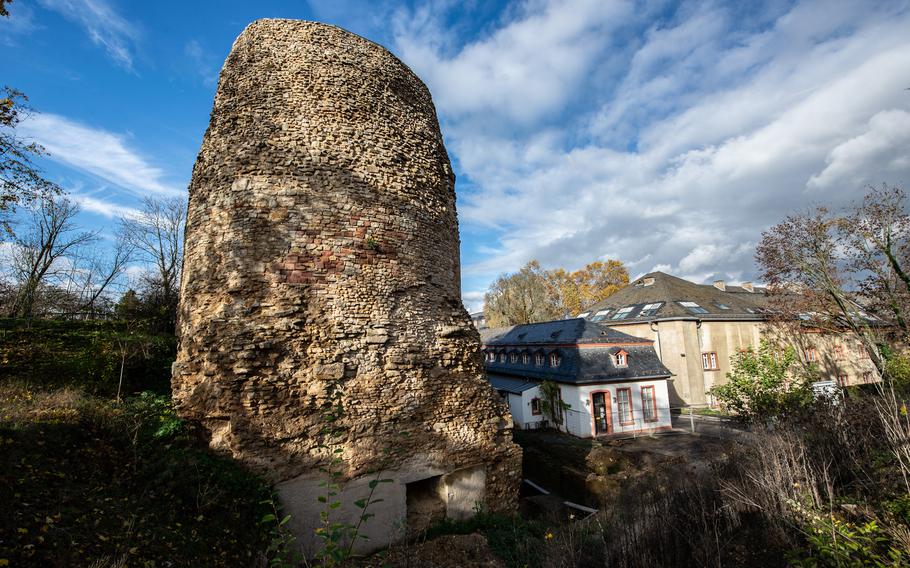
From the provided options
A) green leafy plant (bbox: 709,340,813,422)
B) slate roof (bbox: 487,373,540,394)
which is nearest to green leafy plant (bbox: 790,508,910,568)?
green leafy plant (bbox: 709,340,813,422)

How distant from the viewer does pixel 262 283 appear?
6.89 m

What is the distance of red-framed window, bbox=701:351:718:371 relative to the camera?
23.4 metres

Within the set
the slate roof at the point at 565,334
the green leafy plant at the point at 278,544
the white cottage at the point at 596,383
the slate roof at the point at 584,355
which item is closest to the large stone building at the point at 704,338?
the slate roof at the point at 565,334

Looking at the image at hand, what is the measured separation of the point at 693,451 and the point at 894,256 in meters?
11.9

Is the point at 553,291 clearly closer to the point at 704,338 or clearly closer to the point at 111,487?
the point at 704,338

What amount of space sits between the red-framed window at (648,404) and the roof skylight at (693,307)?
8806mm

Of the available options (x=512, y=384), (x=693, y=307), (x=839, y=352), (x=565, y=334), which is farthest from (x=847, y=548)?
(x=839, y=352)

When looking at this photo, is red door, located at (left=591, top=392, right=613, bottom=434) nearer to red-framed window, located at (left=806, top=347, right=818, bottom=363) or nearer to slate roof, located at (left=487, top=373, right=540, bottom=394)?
slate roof, located at (left=487, top=373, right=540, bottom=394)

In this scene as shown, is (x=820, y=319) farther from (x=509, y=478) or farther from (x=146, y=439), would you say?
(x=146, y=439)

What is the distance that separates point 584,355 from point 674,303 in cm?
985

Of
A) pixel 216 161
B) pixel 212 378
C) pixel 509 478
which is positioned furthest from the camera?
pixel 509 478

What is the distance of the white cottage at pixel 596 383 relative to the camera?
57.1 feet

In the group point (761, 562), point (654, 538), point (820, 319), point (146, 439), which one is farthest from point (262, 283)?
point (820, 319)

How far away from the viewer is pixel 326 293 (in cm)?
705
